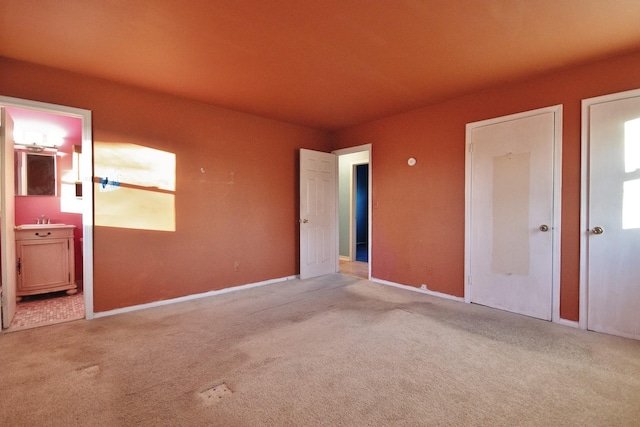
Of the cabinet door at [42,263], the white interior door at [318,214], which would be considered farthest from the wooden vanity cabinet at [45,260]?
the white interior door at [318,214]

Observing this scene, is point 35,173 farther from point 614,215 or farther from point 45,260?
point 614,215

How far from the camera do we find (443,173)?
12.7 feet

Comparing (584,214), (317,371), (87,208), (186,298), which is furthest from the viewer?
(186,298)

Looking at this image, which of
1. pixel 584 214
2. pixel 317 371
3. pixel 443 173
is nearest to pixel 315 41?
pixel 443 173

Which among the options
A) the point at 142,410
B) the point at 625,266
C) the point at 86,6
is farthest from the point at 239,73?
the point at 625,266

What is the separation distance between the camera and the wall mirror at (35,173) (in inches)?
162

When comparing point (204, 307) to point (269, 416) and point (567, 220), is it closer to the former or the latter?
point (269, 416)

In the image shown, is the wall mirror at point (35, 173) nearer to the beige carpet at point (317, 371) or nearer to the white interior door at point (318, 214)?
the beige carpet at point (317, 371)

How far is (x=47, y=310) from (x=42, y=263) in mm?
718

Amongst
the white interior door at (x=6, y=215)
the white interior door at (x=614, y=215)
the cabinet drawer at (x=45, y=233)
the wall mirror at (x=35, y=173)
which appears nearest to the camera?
the white interior door at (x=614, y=215)

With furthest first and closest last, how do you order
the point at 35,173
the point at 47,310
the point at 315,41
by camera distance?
the point at 35,173, the point at 47,310, the point at 315,41

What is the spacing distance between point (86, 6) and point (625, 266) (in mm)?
4605

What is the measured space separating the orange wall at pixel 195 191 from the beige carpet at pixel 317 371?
54cm

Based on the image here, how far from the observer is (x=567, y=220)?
2916 millimetres
